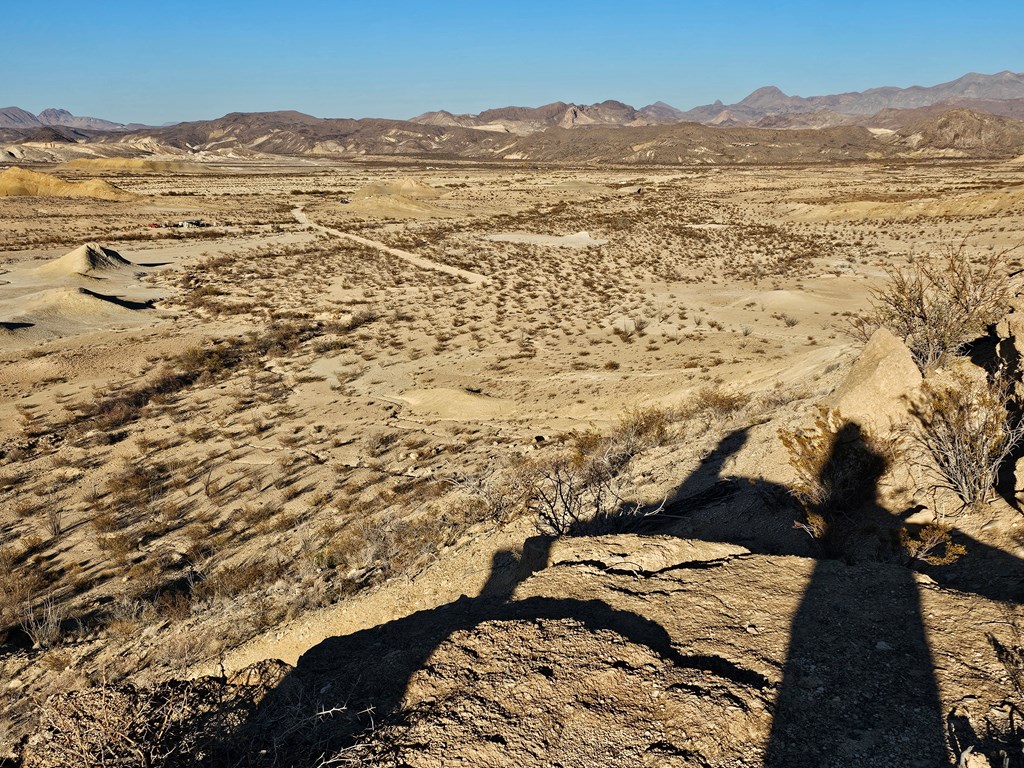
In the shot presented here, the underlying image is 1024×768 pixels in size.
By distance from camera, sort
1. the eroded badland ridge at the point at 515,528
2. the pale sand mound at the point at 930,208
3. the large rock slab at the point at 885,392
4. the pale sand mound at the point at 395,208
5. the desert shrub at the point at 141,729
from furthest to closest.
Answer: the pale sand mound at the point at 395,208 → the pale sand mound at the point at 930,208 → the large rock slab at the point at 885,392 → the eroded badland ridge at the point at 515,528 → the desert shrub at the point at 141,729

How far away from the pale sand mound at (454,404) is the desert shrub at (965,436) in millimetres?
8311

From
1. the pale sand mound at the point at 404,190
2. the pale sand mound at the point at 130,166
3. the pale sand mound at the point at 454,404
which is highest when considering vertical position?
the pale sand mound at the point at 130,166

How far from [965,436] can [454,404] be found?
9886 mm

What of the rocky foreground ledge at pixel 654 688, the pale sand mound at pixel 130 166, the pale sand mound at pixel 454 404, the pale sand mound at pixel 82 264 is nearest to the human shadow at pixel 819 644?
the rocky foreground ledge at pixel 654 688

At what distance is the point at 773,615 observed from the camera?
427 cm

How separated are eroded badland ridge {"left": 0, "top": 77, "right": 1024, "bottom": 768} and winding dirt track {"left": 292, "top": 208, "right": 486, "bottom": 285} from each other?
158 inches

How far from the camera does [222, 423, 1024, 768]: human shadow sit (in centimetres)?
326

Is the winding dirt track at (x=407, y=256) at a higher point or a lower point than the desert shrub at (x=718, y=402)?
higher

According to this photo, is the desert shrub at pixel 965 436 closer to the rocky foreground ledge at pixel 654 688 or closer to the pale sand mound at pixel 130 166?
the rocky foreground ledge at pixel 654 688

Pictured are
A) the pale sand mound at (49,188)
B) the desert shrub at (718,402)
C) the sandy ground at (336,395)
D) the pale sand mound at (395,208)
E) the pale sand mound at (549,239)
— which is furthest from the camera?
the pale sand mound at (49,188)

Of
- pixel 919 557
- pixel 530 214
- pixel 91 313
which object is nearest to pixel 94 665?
pixel 919 557

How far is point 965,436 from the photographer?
5426 millimetres

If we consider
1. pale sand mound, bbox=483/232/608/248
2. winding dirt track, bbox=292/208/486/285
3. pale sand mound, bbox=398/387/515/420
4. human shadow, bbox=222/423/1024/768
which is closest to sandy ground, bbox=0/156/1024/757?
pale sand mound, bbox=398/387/515/420

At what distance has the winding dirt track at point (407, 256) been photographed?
28297mm
